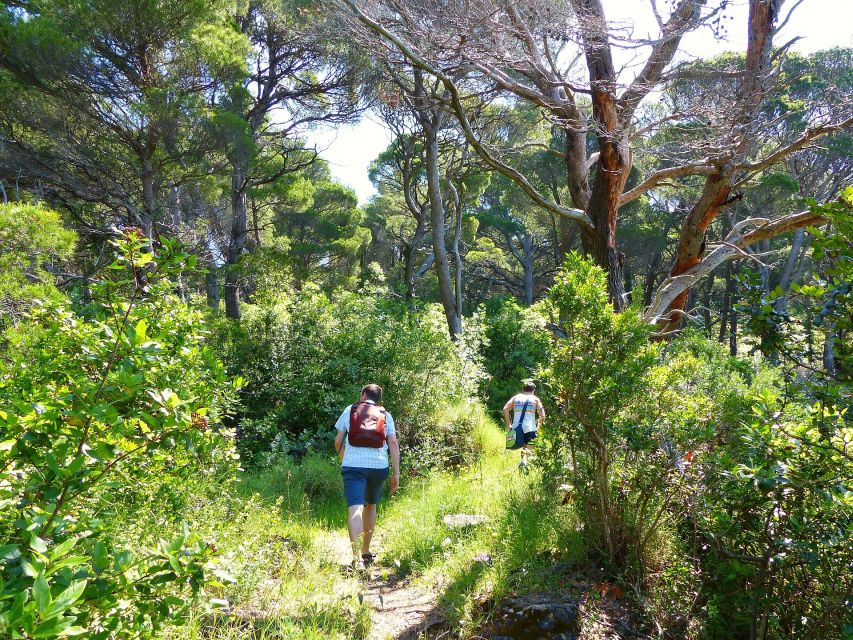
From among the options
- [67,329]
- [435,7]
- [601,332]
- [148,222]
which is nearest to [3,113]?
[148,222]

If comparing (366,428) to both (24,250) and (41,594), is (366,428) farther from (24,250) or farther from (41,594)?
(24,250)

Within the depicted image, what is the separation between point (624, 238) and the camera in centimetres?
2059

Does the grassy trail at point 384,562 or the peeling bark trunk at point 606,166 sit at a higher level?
the peeling bark trunk at point 606,166

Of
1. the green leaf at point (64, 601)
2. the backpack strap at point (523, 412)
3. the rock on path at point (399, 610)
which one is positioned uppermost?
the green leaf at point (64, 601)

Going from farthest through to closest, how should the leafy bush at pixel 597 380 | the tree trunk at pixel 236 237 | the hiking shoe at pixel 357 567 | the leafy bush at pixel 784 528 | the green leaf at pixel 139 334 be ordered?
the tree trunk at pixel 236 237 → the hiking shoe at pixel 357 567 → the leafy bush at pixel 597 380 → the leafy bush at pixel 784 528 → the green leaf at pixel 139 334

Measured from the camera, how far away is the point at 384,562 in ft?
14.9

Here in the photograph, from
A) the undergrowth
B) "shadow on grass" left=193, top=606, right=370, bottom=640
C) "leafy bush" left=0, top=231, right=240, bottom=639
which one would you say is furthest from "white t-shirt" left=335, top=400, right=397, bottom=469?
"leafy bush" left=0, top=231, right=240, bottom=639

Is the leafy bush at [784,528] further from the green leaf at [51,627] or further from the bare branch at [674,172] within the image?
the bare branch at [674,172]

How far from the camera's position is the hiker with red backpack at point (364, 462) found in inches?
172

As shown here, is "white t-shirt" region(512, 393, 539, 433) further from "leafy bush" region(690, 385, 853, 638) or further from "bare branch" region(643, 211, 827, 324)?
"leafy bush" region(690, 385, 853, 638)

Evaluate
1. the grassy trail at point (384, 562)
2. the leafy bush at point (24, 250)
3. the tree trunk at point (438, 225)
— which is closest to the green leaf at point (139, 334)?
the grassy trail at point (384, 562)

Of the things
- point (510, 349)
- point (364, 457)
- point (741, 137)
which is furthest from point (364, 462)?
point (510, 349)

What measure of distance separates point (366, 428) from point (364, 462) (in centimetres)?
29

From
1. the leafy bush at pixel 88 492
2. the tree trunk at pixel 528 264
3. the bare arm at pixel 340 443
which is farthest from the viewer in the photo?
the tree trunk at pixel 528 264
